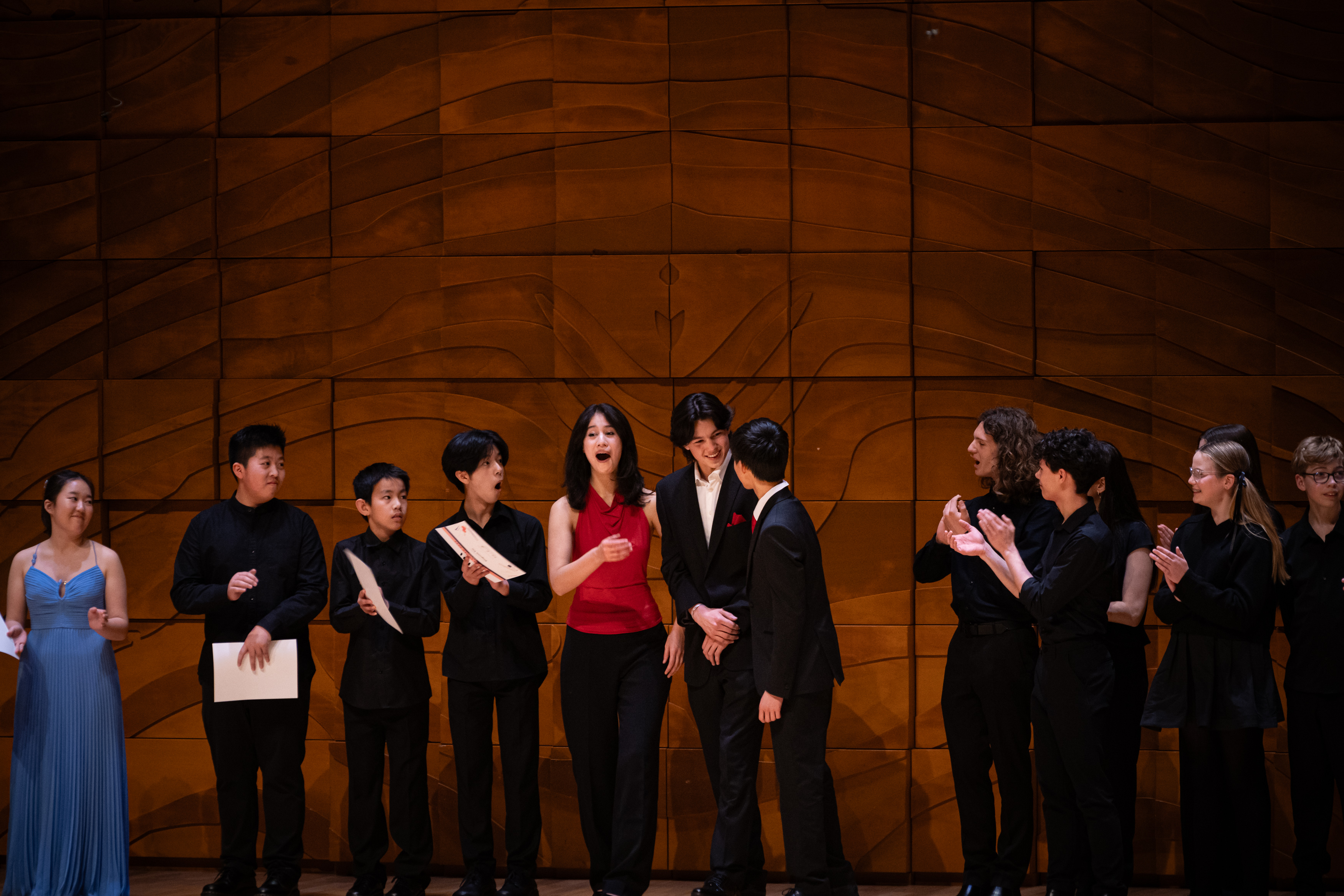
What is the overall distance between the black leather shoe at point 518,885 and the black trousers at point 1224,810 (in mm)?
2277

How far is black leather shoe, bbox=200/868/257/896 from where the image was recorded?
153 inches

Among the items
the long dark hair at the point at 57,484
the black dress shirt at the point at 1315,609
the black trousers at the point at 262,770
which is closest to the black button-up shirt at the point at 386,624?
the black trousers at the point at 262,770

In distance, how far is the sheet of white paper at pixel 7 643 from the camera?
12.3 feet

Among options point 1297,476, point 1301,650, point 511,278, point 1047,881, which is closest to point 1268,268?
point 1297,476

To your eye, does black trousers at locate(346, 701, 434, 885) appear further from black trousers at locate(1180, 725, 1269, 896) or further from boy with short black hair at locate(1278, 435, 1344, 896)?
boy with short black hair at locate(1278, 435, 1344, 896)

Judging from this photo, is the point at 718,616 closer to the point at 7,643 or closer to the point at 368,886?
the point at 368,886

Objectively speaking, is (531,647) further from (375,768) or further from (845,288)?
(845,288)

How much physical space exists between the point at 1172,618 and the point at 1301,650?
0.45 meters

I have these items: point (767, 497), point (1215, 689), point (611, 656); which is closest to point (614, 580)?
point (611, 656)

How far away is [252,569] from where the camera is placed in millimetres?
3984

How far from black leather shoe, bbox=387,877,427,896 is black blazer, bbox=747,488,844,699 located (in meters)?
1.54

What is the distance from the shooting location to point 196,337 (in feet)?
15.4

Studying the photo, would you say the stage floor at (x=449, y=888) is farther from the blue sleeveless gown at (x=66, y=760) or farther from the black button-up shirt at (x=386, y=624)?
the black button-up shirt at (x=386, y=624)

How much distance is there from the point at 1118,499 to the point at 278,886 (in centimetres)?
332
